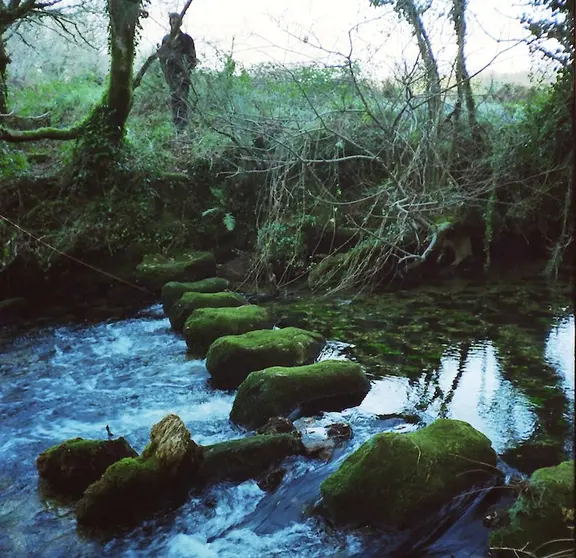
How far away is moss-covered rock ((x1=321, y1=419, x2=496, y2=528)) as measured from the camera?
10.1ft

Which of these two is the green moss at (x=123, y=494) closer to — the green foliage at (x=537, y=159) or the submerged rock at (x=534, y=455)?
the submerged rock at (x=534, y=455)

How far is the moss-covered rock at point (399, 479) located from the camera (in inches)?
121

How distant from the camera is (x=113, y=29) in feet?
31.5

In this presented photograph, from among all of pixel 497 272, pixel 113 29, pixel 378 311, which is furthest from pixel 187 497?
pixel 113 29

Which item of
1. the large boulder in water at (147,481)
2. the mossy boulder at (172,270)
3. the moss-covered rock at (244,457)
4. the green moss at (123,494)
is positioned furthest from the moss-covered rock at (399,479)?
the mossy boulder at (172,270)

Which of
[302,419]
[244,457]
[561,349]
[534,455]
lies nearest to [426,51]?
[561,349]

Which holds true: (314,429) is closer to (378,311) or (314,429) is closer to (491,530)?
(491,530)

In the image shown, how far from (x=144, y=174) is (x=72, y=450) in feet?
23.5

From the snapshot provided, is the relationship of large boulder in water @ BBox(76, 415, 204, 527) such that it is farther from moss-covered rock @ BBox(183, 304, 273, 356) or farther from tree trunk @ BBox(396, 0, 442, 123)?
tree trunk @ BBox(396, 0, 442, 123)

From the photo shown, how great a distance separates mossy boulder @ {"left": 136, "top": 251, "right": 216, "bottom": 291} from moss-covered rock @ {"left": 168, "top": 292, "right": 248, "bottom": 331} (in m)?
1.61

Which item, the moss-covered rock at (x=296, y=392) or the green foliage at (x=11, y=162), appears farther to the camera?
the green foliage at (x=11, y=162)

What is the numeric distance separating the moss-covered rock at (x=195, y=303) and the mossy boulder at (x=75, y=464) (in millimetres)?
3423

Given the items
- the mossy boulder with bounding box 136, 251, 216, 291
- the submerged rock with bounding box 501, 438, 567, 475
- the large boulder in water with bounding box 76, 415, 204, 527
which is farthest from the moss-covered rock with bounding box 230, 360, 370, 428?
the mossy boulder with bounding box 136, 251, 216, 291

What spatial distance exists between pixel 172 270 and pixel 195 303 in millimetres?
1966
